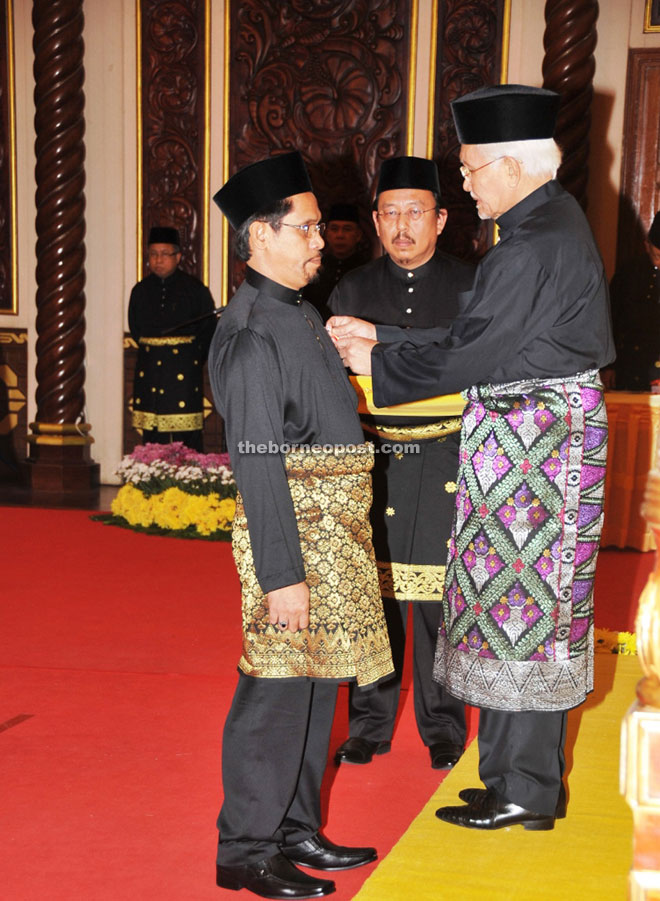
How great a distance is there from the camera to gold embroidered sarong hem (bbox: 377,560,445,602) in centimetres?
317

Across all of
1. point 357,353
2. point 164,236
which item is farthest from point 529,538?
point 164,236

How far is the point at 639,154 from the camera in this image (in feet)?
23.9

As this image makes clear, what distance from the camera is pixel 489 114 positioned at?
7.86 ft

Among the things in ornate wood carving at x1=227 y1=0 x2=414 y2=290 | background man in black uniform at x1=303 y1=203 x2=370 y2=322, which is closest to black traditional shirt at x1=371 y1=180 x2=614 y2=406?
background man in black uniform at x1=303 y1=203 x2=370 y2=322

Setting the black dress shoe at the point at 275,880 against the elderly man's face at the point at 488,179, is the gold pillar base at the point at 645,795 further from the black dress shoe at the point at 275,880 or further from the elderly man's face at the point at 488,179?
the elderly man's face at the point at 488,179

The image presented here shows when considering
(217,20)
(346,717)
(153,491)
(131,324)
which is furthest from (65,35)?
(346,717)

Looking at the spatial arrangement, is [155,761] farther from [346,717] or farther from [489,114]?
[489,114]

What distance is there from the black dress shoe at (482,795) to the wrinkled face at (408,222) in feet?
5.26

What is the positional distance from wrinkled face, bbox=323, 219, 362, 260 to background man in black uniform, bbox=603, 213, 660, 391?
173 cm

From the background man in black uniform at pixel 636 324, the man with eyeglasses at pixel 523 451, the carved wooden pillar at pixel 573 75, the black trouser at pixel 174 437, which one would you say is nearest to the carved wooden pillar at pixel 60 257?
the black trouser at pixel 174 437

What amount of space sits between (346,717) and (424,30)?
18.6 ft

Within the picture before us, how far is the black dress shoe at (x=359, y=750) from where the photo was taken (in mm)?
3078

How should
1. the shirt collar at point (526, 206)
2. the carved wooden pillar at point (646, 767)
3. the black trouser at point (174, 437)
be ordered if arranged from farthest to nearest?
the black trouser at point (174, 437)
the shirt collar at point (526, 206)
the carved wooden pillar at point (646, 767)

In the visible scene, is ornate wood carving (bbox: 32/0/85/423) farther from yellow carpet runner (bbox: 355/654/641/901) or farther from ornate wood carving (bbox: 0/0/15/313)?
yellow carpet runner (bbox: 355/654/641/901)
